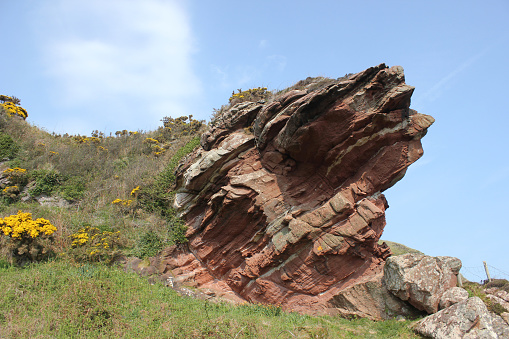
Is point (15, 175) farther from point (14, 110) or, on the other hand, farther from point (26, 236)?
point (14, 110)

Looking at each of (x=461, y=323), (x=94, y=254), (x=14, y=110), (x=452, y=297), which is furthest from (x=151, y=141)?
(x=461, y=323)

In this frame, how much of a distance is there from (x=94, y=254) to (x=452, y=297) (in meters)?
12.0

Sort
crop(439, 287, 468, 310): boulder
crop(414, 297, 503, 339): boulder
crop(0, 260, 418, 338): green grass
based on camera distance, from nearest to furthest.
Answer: crop(414, 297, 503, 339): boulder, crop(0, 260, 418, 338): green grass, crop(439, 287, 468, 310): boulder

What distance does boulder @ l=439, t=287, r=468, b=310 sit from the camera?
346 inches

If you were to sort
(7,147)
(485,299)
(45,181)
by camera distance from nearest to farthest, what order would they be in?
1. (485,299)
2. (45,181)
3. (7,147)

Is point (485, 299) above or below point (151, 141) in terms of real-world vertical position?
Result: below

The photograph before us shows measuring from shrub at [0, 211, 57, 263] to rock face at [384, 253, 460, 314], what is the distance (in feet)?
38.7

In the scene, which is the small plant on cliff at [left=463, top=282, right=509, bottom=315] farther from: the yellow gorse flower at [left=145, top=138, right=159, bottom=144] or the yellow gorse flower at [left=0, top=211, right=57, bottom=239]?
the yellow gorse flower at [left=145, top=138, right=159, bottom=144]

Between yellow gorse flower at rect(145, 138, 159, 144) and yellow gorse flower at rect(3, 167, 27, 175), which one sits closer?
yellow gorse flower at rect(3, 167, 27, 175)

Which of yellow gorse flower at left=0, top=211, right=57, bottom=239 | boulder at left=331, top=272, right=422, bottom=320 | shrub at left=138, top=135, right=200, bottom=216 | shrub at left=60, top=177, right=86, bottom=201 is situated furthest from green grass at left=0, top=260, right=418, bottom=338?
Answer: shrub at left=60, top=177, right=86, bottom=201

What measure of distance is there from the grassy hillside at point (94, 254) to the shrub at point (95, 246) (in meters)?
0.04

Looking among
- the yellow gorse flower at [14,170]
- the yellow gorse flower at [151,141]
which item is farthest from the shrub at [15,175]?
the yellow gorse flower at [151,141]

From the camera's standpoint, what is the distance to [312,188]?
37.1ft

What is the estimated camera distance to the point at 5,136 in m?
19.2
